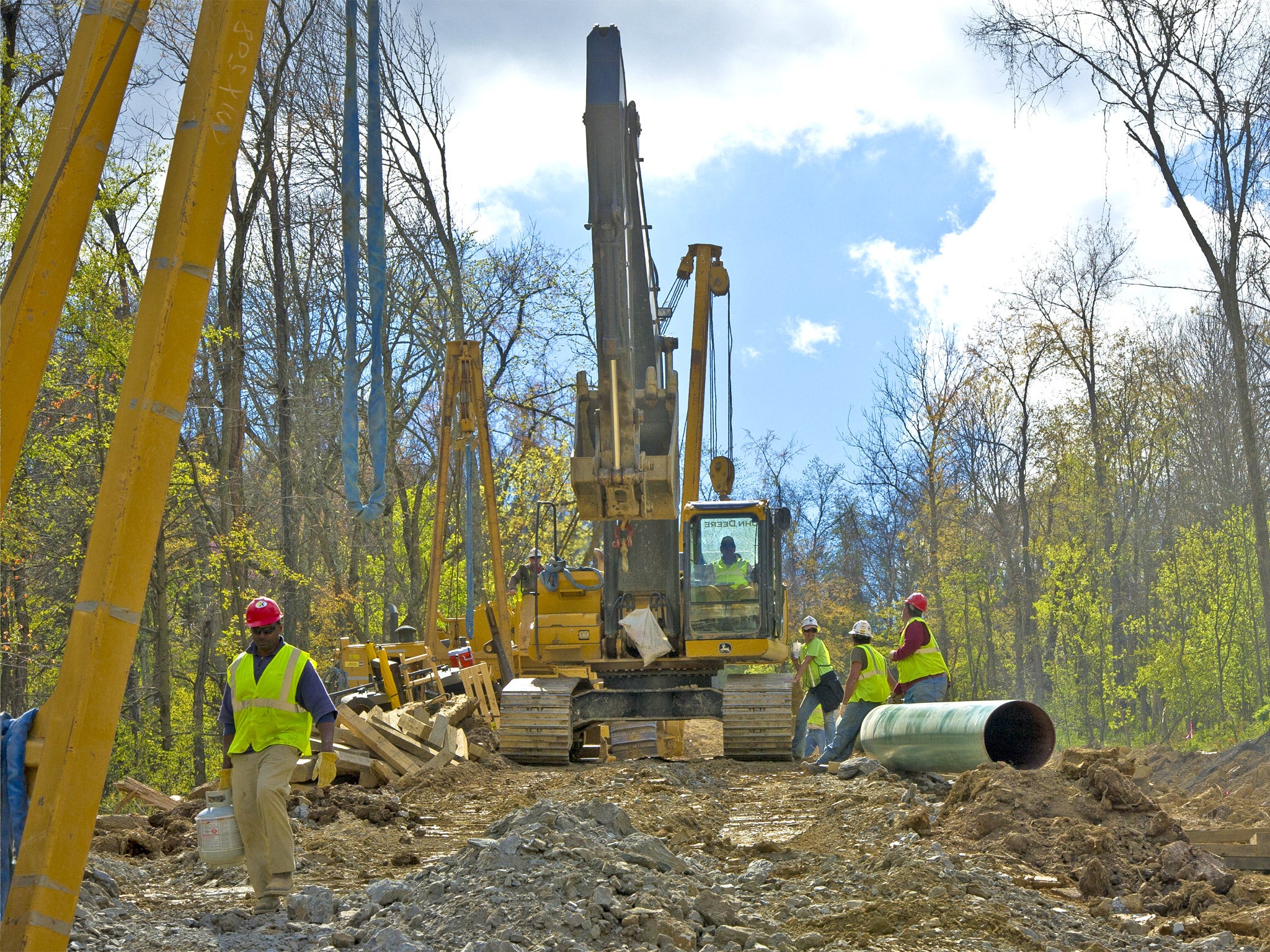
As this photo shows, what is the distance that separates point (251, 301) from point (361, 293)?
19.8 ft

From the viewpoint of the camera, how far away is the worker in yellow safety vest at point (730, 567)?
14578 millimetres

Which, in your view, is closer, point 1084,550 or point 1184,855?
point 1184,855

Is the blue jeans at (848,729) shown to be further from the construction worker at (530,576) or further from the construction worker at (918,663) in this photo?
the construction worker at (530,576)

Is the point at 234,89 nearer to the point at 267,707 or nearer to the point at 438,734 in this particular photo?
the point at 267,707

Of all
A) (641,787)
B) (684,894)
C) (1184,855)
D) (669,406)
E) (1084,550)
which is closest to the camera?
(684,894)

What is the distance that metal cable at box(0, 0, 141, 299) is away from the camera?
4766 millimetres

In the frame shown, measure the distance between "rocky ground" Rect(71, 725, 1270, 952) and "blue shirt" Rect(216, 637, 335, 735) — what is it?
98 centimetres

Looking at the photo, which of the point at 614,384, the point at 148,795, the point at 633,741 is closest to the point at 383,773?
the point at 148,795

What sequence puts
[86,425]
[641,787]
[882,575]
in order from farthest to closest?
[882,575], [86,425], [641,787]

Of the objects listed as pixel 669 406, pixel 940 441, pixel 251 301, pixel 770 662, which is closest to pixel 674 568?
pixel 770 662

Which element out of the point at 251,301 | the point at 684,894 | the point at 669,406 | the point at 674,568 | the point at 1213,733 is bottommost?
the point at 1213,733

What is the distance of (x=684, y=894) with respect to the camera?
6.30 m

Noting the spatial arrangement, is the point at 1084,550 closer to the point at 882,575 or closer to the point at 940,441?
the point at 940,441

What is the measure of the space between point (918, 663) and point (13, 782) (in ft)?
32.2
